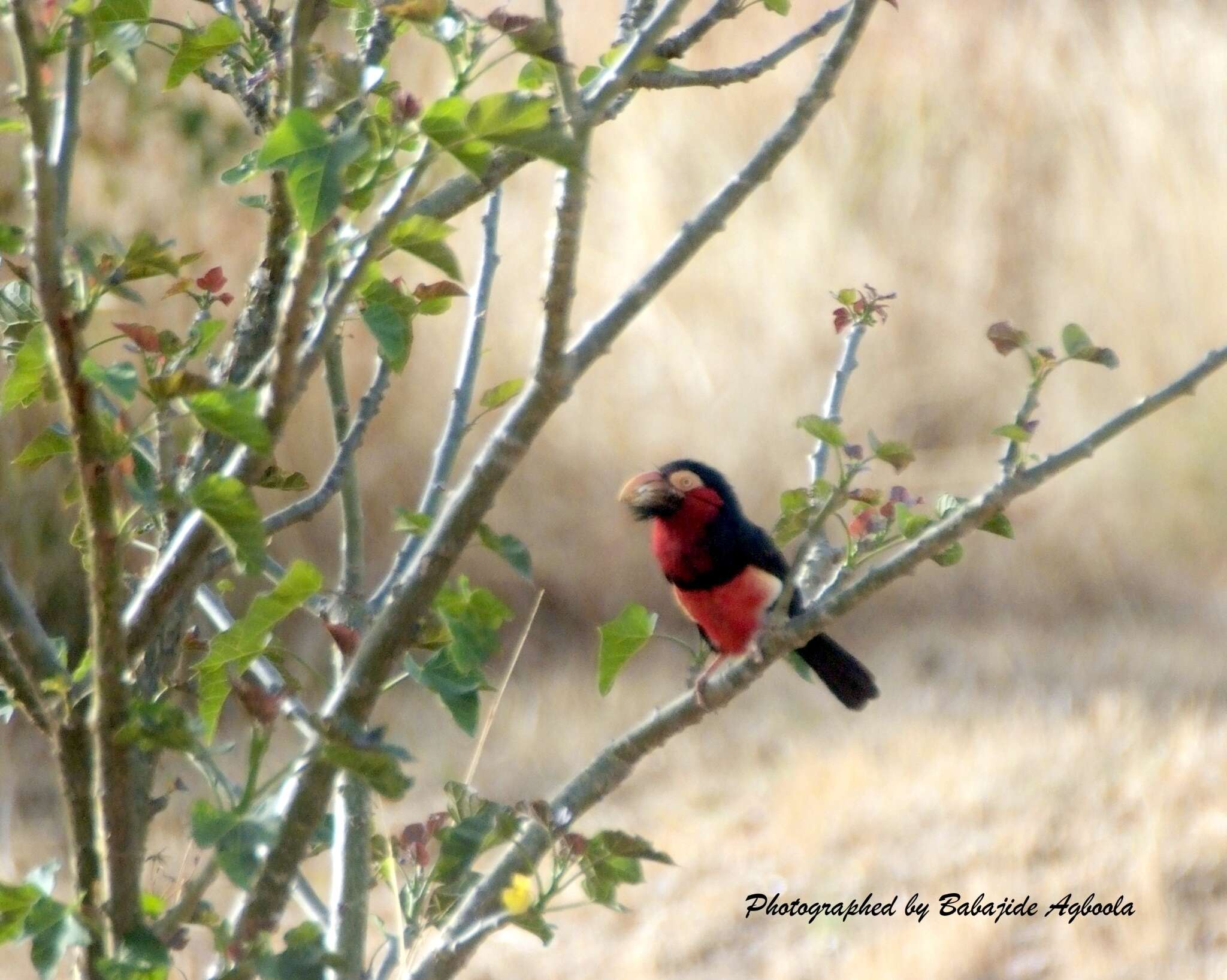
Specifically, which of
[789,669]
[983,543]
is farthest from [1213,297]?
[789,669]

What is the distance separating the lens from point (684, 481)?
2.50m

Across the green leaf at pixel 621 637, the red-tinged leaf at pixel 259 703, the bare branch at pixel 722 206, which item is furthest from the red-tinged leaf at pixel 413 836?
the bare branch at pixel 722 206

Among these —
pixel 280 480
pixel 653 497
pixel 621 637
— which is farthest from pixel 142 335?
pixel 653 497

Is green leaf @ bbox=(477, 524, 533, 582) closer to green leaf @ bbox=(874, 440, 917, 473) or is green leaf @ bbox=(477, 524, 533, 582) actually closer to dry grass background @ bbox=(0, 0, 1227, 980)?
green leaf @ bbox=(874, 440, 917, 473)

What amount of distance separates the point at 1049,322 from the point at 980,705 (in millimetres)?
1458

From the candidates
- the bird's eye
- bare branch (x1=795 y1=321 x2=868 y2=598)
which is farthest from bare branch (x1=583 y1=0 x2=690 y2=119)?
the bird's eye

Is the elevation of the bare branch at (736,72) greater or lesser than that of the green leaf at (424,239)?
greater

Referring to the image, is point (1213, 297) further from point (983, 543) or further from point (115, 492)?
point (115, 492)

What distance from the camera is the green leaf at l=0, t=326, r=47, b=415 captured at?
0.92m

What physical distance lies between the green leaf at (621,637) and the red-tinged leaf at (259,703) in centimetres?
39

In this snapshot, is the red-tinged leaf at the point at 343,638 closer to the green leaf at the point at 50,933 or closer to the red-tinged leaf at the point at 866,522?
the green leaf at the point at 50,933

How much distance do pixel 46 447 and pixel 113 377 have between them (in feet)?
0.64

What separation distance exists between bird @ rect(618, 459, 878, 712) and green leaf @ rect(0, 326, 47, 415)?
1575 mm

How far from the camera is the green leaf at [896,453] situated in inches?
48.6
